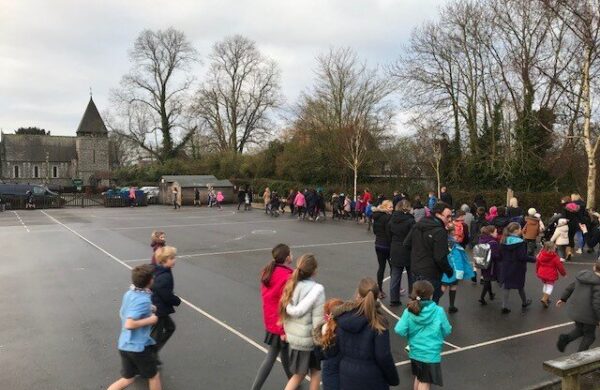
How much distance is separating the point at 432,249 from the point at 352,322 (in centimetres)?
337

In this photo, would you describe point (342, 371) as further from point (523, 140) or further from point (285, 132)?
point (285, 132)

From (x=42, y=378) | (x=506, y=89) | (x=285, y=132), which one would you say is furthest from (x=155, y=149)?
(x=42, y=378)

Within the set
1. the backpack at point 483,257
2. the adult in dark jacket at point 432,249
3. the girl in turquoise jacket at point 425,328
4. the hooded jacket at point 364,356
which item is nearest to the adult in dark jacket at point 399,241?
the adult in dark jacket at point 432,249

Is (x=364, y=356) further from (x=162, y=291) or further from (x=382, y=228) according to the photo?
(x=382, y=228)

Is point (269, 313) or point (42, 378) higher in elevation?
point (269, 313)

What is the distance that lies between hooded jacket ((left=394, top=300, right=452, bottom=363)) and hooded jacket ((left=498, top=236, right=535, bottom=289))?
13.9ft

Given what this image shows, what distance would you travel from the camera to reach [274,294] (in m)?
4.76

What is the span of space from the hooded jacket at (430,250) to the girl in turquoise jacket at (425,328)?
2.20 m

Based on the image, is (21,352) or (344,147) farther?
(344,147)

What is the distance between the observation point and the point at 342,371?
387 cm

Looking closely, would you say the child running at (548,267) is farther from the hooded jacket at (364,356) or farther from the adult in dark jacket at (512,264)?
the hooded jacket at (364,356)

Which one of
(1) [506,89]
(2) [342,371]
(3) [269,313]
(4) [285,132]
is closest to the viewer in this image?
(2) [342,371]

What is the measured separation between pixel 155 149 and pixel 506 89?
46.7m

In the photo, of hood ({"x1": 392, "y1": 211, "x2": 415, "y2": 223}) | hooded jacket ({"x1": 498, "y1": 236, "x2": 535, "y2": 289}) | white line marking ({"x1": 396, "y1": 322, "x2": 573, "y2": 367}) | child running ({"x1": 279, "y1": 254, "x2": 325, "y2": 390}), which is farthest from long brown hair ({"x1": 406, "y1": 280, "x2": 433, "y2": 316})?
hooded jacket ({"x1": 498, "y1": 236, "x2": 535, "y2": 289})
